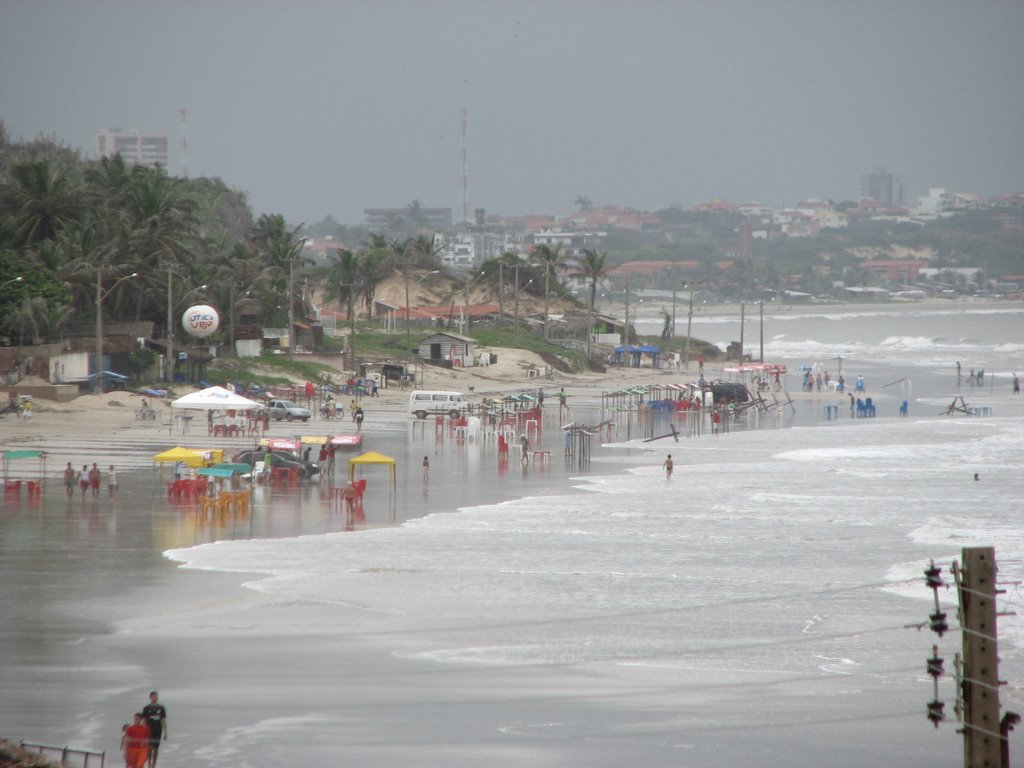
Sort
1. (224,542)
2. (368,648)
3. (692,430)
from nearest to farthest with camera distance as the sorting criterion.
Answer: (368,648)
(224,542)
(692,430)

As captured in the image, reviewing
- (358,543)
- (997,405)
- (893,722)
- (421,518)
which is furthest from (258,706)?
(997,405)

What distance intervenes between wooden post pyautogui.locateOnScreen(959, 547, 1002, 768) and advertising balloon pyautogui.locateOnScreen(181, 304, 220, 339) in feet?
157

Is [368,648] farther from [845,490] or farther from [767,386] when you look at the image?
[767,386]

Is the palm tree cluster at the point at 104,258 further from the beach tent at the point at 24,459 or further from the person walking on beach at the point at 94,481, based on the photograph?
the person walking on beach at the point at 94,481

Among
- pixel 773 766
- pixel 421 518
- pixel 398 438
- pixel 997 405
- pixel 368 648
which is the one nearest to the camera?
pixel 773 766

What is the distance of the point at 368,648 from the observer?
698 inches

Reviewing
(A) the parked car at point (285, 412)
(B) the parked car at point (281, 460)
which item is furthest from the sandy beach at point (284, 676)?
(A) the parked car at point (285, 412)

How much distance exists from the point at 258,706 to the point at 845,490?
20539 millimetres

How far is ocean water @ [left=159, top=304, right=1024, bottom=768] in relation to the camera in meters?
14.5

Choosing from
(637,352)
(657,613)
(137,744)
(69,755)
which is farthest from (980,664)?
(637,352)

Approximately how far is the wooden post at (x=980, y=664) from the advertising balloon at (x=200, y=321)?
47815 mm

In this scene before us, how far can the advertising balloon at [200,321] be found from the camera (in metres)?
53.2

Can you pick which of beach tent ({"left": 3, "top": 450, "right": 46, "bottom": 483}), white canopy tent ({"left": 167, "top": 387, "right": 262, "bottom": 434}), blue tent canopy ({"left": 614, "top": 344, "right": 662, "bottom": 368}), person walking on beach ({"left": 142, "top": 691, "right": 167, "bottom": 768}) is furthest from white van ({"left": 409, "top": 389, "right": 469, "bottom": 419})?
person walking on beach ({"left": 142, "top": 691, "right": 167, "bottom": 768})

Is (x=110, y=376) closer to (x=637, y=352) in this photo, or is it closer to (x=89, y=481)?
(x=89, y=481)
